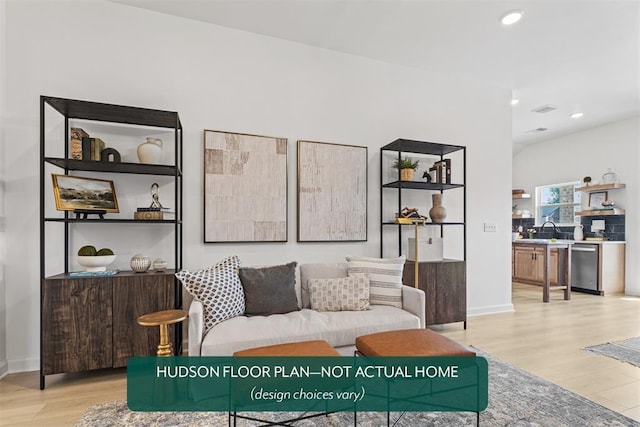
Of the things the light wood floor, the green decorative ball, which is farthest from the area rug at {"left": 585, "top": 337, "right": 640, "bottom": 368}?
the green decorative ball

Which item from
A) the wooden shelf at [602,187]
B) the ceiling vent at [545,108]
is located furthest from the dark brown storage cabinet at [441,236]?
the wooden shelf at [602,187]

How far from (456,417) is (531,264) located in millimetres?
4965

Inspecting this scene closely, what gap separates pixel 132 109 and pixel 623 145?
23.9 feet

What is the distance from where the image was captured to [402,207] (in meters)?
3.87

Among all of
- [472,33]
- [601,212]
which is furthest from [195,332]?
[601,212]

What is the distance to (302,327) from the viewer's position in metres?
2.33

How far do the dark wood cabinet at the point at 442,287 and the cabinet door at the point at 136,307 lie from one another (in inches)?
87.4

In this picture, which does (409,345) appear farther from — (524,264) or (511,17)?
(524,264)

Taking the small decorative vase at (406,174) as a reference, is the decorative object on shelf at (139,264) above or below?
below

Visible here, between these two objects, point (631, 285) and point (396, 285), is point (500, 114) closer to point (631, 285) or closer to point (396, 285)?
point (396, 285)

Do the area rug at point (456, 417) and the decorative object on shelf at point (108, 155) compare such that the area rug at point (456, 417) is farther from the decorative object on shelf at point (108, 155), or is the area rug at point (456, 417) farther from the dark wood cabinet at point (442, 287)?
the decorative object on shelf at point (108, 155)

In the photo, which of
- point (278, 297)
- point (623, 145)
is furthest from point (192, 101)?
point (623, 145)

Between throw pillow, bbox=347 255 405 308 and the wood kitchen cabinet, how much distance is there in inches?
152

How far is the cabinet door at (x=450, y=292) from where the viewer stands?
3527 mm
